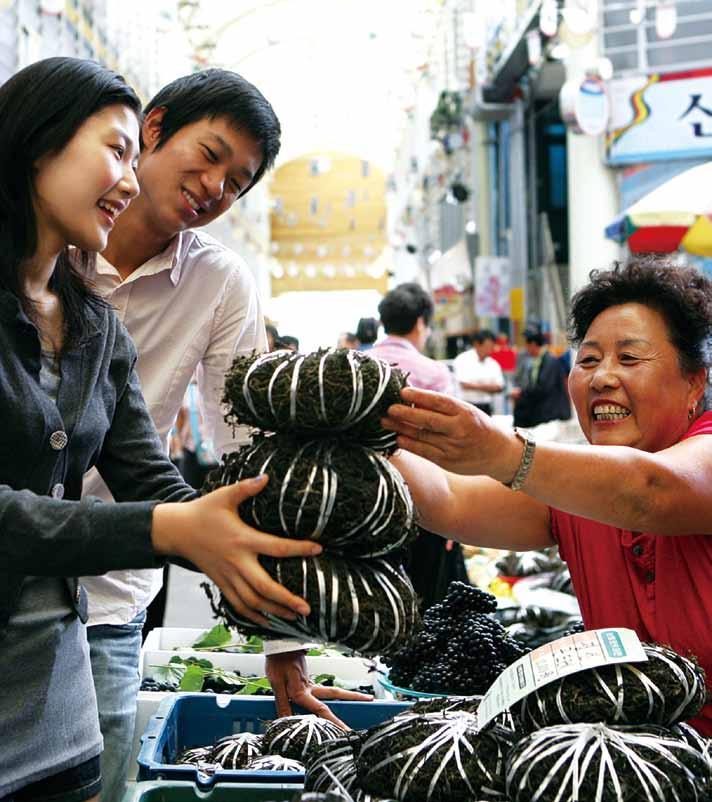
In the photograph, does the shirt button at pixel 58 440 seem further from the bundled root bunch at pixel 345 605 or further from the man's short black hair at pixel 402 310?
the man's short black hair at pixel 402 310

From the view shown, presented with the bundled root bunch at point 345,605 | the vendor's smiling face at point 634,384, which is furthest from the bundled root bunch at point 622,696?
the vendor's smiling face at point 634,384

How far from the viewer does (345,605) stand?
1330 millimetres

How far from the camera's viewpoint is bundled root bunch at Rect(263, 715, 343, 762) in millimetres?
1934

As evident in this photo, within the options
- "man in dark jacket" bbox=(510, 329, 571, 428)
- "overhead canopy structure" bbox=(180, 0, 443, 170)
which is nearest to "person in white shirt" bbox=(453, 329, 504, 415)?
"man in dark jacket" bbox=(510, 329, 571, 428)

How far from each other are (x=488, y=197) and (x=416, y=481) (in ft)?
66.6

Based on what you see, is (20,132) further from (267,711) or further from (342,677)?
(342,677)

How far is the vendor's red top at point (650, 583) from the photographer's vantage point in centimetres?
187

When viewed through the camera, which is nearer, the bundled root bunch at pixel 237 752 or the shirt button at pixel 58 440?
the shirt button at pixel 58 440

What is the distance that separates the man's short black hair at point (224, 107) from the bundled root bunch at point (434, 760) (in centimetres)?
126

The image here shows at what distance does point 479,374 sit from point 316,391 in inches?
383

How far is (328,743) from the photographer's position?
1708mm

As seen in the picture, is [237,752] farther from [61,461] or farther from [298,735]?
[61,461]

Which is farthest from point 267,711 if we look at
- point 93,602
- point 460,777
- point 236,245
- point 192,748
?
point 236,245

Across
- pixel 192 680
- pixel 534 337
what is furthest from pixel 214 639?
pixel 534 337
